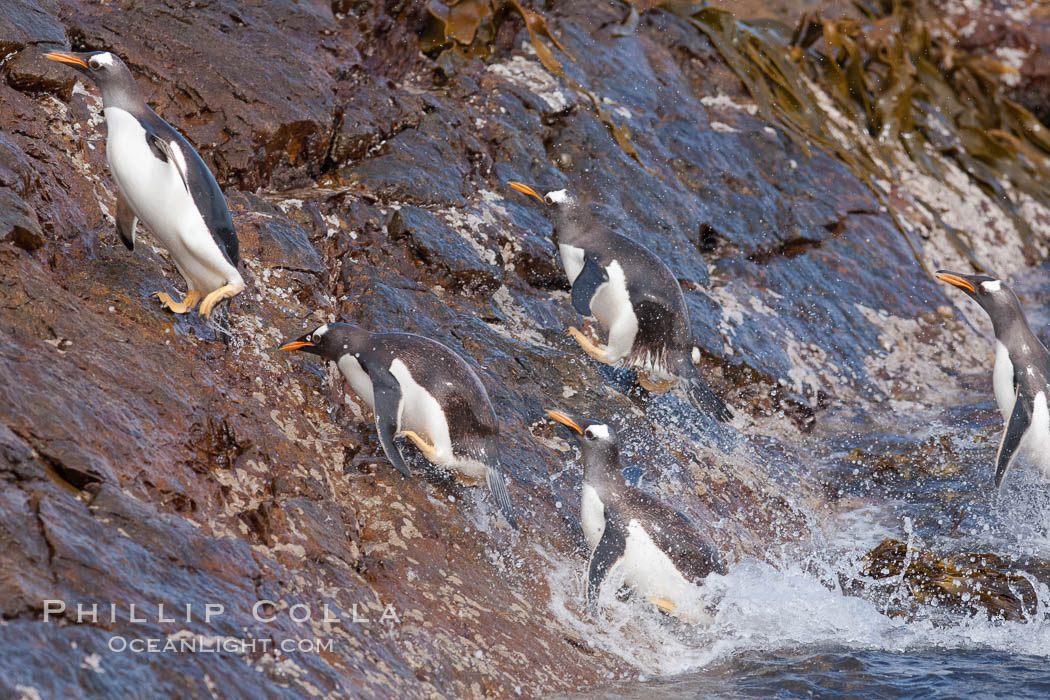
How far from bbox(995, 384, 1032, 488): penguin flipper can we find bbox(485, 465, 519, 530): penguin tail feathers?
9.92ft

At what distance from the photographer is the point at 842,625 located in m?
4.61

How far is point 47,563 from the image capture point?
3.05 meters

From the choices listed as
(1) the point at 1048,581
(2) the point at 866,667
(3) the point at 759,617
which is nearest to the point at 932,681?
(2) the point at 866,667

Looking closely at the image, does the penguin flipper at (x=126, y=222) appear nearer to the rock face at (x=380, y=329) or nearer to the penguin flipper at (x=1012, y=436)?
the rock face at (x=380, y=329)

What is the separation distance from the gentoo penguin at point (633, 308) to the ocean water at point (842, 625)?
1.06 m

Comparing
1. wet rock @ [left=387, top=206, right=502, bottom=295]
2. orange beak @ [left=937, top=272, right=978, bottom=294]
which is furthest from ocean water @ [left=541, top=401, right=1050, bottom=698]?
wet rock @ [left=387, top=206, right=502, bottom=295]

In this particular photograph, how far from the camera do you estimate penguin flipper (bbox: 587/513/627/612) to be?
4.38 metres

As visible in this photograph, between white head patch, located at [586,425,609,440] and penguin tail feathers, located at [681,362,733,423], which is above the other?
white head patch, located at [586,425,609,440]

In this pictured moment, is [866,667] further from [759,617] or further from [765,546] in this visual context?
[765,546]

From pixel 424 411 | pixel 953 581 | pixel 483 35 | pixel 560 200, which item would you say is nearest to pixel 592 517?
pixel 424 411

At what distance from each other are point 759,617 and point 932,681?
74cm

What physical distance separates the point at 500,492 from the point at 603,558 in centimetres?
52

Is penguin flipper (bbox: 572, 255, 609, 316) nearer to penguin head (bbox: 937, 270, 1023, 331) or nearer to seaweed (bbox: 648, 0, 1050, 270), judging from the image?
penguin head (bbox: 937, 270, 1023, 331)

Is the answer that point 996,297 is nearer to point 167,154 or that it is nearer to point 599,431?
point 599,431
